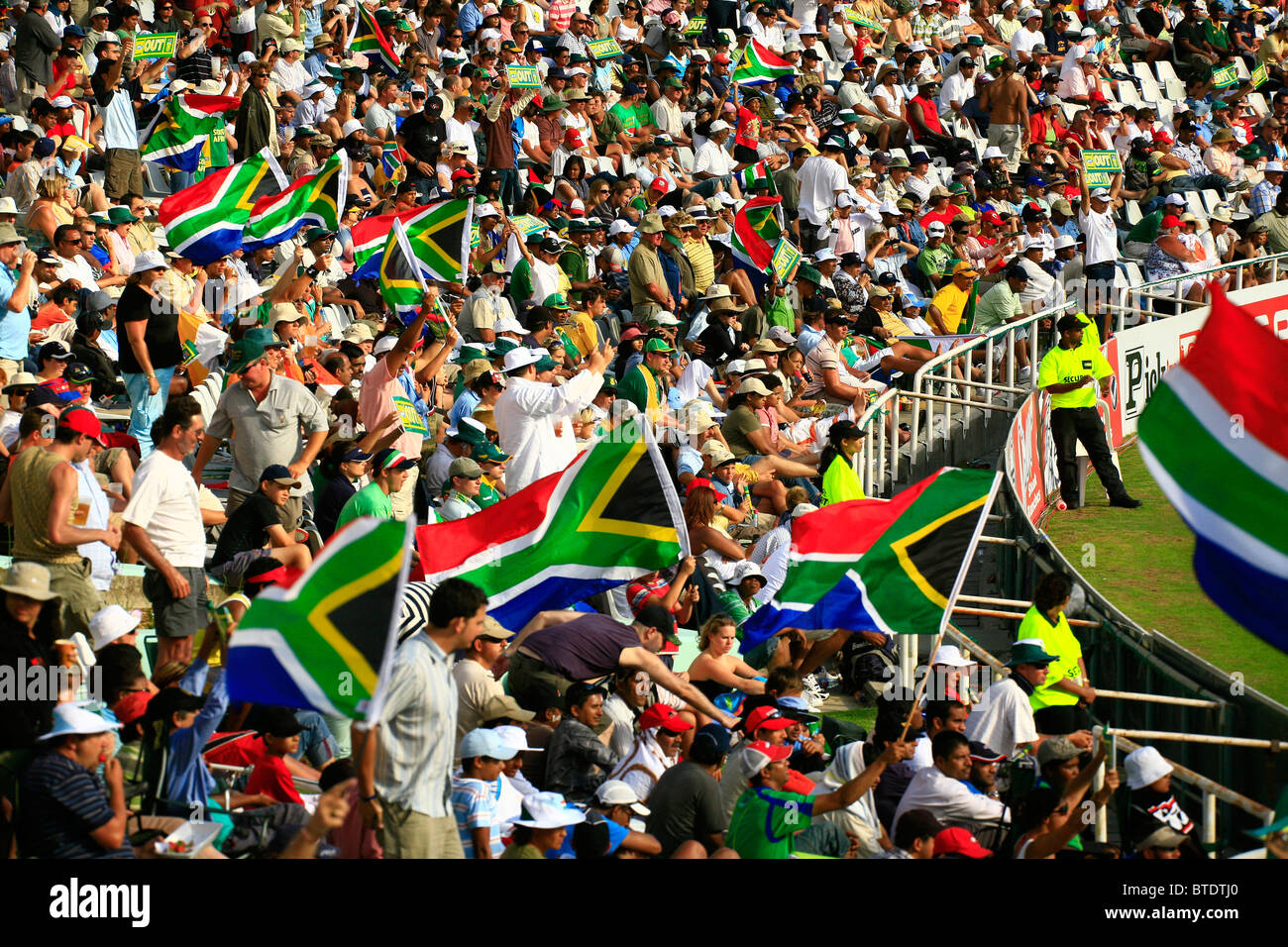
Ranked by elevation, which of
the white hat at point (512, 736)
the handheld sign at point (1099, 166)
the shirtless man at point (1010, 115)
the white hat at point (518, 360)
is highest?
A: the shirtless man at point (1010, 115)

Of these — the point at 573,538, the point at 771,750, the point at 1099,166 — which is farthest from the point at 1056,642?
the point at 1099,166

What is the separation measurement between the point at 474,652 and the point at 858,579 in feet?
6.56

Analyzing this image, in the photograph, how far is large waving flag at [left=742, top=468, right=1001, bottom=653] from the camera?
9.15 m

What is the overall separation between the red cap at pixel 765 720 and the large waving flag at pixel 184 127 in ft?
34.7

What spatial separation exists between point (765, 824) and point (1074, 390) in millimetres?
9230

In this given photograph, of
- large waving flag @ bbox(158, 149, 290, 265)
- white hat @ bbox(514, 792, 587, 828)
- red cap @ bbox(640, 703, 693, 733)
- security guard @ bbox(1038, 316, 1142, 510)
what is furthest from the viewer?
security guard @ bbox(1038, 316, 1142, 510)

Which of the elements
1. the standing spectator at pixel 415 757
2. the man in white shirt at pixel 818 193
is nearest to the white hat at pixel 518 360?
the standing spectator at pixel 415 757

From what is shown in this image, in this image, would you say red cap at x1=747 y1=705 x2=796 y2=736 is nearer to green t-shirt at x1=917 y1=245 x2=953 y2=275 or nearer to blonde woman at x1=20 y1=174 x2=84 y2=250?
blonde woman at x1=20 y1=174 x2=84 y2=250

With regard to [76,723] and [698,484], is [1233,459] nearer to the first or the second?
[76,723]

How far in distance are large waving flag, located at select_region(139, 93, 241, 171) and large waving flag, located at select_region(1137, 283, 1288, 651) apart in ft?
40.8

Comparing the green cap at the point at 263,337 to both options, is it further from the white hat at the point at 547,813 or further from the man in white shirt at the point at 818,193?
the man in white shirt at the point at 818,193

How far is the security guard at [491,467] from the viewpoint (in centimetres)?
1166

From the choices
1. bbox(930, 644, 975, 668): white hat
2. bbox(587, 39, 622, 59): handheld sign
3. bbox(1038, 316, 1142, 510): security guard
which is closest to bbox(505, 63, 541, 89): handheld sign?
bbox(587, 39, 622, 59): handheld sign

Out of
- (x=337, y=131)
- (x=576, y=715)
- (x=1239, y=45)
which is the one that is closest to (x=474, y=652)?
(x=576, y=715)
